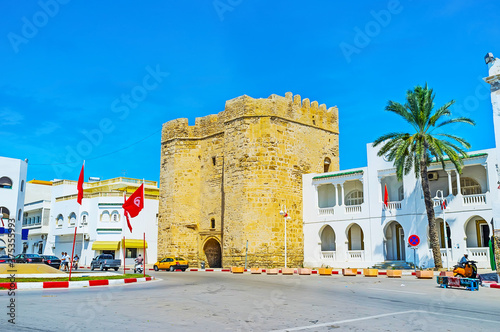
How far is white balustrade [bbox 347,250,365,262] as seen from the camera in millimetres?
31984

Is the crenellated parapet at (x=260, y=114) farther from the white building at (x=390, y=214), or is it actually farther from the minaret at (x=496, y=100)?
the minaret at (x=496, y=100)

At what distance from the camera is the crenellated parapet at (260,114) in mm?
34906

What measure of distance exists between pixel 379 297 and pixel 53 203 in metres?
43.9

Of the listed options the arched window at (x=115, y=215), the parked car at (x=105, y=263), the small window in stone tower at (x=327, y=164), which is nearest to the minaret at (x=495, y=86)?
the small window in stone tower at (x=327, y=164)

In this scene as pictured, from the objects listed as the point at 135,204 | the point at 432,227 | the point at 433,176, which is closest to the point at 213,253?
the point at 135,204

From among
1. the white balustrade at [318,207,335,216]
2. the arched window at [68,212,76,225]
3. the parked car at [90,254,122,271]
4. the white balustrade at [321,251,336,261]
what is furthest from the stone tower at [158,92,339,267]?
the arched window at [68,212,76,225]

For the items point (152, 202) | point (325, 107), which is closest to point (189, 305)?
point (325, 107)

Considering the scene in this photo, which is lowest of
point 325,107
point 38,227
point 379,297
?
point 379,297

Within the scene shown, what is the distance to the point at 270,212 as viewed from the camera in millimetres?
33812

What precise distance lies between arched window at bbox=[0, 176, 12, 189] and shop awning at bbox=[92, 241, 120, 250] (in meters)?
8.98

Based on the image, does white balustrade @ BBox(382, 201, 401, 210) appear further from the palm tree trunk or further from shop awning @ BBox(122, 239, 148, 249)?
shop awning @ BBox(122, 239, 148, 249)

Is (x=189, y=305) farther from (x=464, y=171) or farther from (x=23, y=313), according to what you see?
(x=464, y=171)

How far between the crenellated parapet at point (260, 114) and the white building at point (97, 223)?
919 centimetres

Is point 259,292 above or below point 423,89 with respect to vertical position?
below
